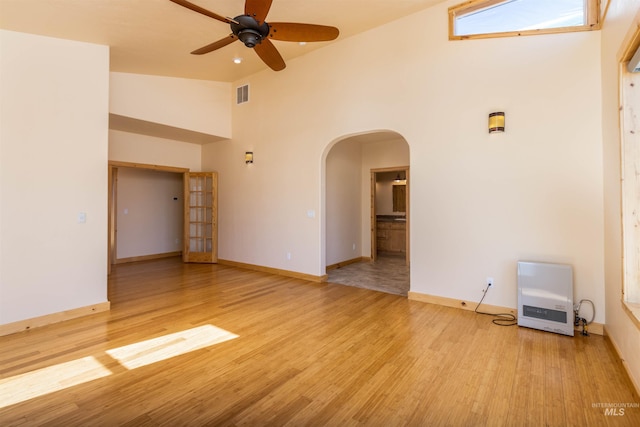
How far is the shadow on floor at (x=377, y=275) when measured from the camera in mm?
4781

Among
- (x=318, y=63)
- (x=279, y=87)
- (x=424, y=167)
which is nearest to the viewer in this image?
(x=424, y=167)

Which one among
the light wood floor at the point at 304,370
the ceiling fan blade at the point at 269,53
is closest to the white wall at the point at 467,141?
the light wood floor at the point at 304,370

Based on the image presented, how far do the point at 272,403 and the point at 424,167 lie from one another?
3.28m

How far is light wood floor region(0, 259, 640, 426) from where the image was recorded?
1835 mm

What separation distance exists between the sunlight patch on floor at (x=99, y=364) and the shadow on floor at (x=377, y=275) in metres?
2.55

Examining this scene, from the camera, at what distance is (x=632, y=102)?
2273 mm

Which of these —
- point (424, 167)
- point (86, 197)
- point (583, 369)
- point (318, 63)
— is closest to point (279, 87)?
point (318, 63)

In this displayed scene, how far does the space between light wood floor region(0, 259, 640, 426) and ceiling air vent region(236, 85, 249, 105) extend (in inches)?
170

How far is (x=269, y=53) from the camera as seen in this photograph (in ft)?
10.6

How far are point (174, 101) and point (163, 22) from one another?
7.65 ft

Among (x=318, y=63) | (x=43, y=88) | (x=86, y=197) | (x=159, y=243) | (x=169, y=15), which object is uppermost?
(x=318, y=63)

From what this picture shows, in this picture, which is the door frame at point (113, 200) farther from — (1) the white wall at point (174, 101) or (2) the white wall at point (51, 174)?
(2) the white wall at point (51, 174)

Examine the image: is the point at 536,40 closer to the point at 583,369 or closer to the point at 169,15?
the point at 583,369

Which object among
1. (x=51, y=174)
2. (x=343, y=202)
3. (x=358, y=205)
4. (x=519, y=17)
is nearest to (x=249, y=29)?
(x=51, y=174)
